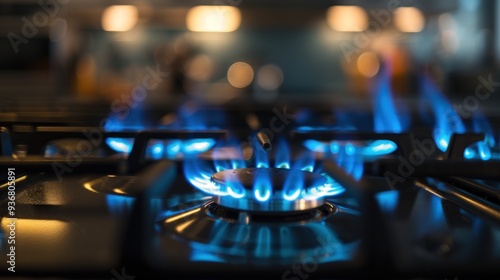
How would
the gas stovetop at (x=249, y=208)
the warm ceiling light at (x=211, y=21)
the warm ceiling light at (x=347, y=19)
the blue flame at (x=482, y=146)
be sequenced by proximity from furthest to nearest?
the warm ceiling light at (x=211, y=21), the warm ceiling light at (x=347, y=19), the blue flame at (x=482, y=146), the gas stovetop at (x=249, y=208)

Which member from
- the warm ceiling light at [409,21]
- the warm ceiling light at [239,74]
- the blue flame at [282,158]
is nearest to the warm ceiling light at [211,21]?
the warm ceiling light at [239,74]

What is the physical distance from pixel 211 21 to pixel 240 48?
234 mm

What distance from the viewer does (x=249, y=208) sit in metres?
0.44

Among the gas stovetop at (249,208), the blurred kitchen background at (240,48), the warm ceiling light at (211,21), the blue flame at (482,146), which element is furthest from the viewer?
the warm ceiling light at (211,21)

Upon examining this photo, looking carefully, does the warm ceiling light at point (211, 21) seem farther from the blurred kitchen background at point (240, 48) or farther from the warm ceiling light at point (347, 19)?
the warm ceiling light at point (347, 19)

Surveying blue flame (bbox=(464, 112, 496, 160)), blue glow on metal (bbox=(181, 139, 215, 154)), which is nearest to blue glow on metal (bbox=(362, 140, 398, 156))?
blue flame (bbox=(464, 112, 496, 160))

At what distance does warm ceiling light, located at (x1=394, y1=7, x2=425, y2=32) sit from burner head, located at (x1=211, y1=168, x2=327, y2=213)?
226cm

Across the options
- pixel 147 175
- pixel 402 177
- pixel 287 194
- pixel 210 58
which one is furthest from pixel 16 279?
pixel 210 58

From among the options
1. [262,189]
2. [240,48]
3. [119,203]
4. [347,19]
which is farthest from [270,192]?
[240,48]

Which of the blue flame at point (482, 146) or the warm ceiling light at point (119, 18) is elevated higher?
the warm ceiling light at point (119, 18)

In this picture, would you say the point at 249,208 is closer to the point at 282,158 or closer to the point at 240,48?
the point at 282,158

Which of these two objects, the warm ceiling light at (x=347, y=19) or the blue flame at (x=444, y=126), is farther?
the warm ceiling light at (x=347, y=19)

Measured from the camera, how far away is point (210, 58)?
2852mm

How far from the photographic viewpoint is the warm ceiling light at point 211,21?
2.71 m
